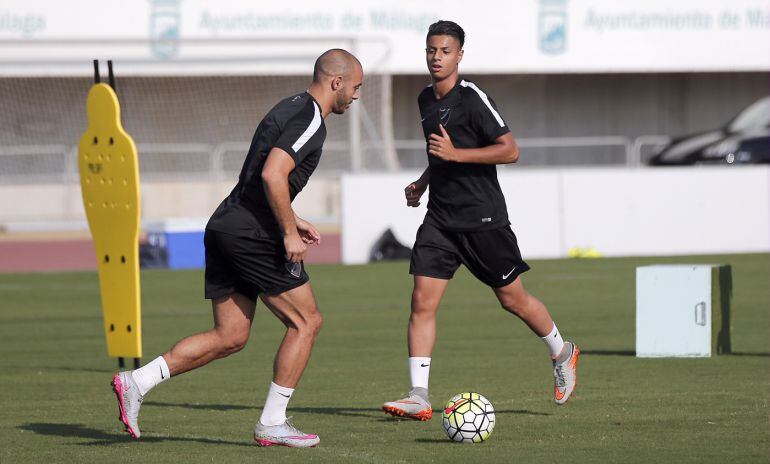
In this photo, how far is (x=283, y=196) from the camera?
7074 mm

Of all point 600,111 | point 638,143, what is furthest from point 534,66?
point 638,143

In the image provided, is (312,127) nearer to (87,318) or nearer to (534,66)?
(87,318)

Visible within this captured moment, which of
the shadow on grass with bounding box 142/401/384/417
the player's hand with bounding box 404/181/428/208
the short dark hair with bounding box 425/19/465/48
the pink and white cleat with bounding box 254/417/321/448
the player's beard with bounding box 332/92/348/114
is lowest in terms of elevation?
the shadow on grass with bounding box 142/401/384/417

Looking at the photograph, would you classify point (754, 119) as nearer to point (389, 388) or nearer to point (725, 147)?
point (725, 147)

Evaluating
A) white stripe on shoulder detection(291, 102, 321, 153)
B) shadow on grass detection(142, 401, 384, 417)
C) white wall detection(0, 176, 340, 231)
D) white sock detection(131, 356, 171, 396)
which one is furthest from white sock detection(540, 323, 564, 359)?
white wall detection(0, 176, 340, 231)

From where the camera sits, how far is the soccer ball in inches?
297

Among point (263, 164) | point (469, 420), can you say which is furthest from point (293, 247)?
point (469, 420)

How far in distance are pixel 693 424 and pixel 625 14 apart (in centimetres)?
2694

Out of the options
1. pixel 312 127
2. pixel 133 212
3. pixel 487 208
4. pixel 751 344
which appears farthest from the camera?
pixel 751 344

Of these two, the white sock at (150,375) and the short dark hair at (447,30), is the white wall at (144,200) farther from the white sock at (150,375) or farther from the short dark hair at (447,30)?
the white sock at (150,375)

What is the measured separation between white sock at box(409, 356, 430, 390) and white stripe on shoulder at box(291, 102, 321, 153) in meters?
1.82

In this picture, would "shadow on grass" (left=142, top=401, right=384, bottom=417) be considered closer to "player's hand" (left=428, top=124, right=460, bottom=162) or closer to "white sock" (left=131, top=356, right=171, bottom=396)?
"white sock" (left=131, top=356, right=171, bottom=396)

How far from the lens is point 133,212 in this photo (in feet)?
32.5

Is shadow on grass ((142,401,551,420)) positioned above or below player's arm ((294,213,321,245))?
below
